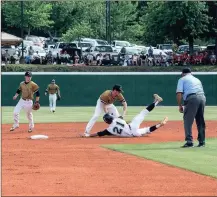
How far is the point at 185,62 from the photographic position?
54375mm

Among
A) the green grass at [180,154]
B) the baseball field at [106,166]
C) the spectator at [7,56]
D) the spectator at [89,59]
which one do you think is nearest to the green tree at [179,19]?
the spectator at [89,59]

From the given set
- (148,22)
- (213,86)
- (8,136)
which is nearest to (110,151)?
(8,136)

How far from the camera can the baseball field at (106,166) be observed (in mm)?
12531

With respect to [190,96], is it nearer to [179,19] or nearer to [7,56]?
[7,56]

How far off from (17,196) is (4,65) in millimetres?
39661

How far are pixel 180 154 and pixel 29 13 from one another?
52355mm

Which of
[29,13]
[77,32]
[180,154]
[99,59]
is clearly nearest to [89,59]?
[99,59]

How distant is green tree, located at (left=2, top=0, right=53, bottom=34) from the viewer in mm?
67000

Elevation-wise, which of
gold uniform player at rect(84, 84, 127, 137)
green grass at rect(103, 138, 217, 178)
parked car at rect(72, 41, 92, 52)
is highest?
parked car at rect(72, 41, 92, 52)

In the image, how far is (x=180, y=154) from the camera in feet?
58.0

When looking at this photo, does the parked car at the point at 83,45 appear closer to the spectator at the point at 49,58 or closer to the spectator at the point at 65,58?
the spectator at the point at 65,58

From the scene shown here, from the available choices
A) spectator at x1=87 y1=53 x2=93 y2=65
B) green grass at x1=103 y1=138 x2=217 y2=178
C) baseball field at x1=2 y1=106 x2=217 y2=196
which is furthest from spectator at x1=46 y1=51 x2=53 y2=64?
green grass at x1=103 y1=138 x2=217 y2=178

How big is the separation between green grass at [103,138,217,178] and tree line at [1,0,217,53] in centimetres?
3856

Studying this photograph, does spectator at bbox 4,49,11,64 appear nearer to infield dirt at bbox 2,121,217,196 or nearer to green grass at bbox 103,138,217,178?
infield dirt at bbox 2,121,217,196
